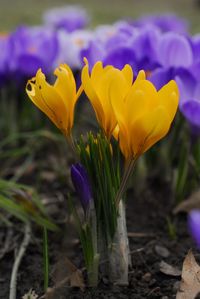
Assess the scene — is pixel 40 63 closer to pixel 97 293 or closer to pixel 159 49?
pixel 159 49

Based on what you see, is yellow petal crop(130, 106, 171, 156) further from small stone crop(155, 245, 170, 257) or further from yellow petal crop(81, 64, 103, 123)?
small stone crop(155, 245, 170, 257)

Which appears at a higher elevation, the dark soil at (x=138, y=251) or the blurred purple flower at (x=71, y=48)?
the blurred purple flower at (x=71, y=48)

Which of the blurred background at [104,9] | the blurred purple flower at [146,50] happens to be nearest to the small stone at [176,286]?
the blurred purple flower at [146,50]

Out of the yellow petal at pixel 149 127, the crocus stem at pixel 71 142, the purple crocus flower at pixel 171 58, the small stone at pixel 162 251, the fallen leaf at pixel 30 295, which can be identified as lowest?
the fallen leaf at pixel 30 295

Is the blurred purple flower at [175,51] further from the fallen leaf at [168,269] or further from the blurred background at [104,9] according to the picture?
the blurred background at [104,9]

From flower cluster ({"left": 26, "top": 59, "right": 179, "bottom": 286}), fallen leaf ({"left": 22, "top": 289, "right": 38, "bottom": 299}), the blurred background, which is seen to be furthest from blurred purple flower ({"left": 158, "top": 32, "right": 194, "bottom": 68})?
the blurred background

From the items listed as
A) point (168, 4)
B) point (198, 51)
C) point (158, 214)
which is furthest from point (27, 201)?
point (168, 4)
